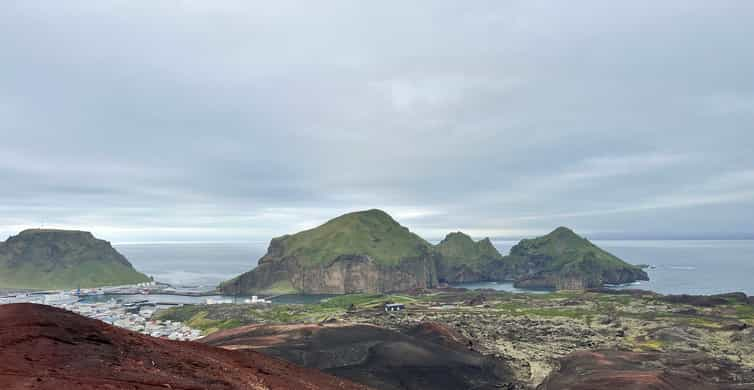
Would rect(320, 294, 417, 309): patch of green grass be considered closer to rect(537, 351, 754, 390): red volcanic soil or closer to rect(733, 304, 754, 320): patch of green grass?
rect(733, 304, 754, 320): patch of green grass

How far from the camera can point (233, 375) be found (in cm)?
2555

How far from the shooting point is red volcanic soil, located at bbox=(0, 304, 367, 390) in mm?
17234

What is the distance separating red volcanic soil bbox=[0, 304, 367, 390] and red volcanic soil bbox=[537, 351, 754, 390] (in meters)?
33.8

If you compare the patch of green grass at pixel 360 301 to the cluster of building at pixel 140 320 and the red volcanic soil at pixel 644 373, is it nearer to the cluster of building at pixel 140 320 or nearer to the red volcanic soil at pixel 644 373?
the cluster of building at pixel 140 320

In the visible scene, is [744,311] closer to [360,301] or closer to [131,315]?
[360,301]

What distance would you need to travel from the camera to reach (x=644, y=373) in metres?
47.9

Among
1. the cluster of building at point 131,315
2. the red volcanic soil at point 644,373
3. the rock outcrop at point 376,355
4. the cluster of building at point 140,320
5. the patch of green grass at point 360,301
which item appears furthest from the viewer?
the patch of green grass at point 360,301

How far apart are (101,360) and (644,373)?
5167 cm

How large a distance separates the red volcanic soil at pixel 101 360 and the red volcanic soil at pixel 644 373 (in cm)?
3383

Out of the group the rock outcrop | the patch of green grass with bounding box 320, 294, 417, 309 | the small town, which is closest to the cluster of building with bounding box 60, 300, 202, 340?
the small town

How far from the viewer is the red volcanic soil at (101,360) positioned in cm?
1723

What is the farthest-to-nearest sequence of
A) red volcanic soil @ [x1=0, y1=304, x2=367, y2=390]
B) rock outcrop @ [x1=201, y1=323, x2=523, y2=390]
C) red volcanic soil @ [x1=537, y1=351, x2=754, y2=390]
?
rock outcrop @ [x1=201, y1=323, x2=523, y2=390] → red volcanic soil @ [x1=537, y1=351, x2=754, y2=390] → red volcanic soil @ [x1=0, y1=304, x2=367, y2=390]

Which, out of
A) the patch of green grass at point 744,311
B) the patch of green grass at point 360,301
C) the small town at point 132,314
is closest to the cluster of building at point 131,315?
the small town at point 132,314

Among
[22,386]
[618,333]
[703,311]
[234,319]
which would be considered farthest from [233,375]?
[703,311]
